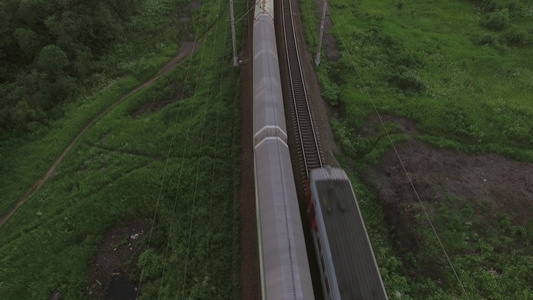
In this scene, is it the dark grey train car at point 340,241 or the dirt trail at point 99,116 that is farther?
the dirt trail at point 99,116

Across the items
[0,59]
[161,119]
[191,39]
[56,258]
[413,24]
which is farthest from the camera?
[413,24]

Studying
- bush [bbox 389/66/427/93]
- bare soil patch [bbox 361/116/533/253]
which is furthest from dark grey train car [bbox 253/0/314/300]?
bush [bbox 389/66/427/93]

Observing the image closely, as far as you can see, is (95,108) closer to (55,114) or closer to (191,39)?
(55,114)

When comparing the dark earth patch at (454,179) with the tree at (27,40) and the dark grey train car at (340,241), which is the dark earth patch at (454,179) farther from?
the tree at (27,40)

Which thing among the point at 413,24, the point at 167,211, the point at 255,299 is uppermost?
the point at 413,24

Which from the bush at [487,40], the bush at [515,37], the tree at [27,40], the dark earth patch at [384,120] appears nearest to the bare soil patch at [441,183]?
the dark earth patch at [384,120]

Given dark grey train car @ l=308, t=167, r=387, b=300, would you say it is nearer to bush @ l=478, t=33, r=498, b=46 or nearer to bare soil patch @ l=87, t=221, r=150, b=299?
bare soil patch @ l=87, t=221, r=150, b=299

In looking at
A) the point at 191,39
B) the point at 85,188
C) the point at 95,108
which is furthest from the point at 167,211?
the point at 191,39
